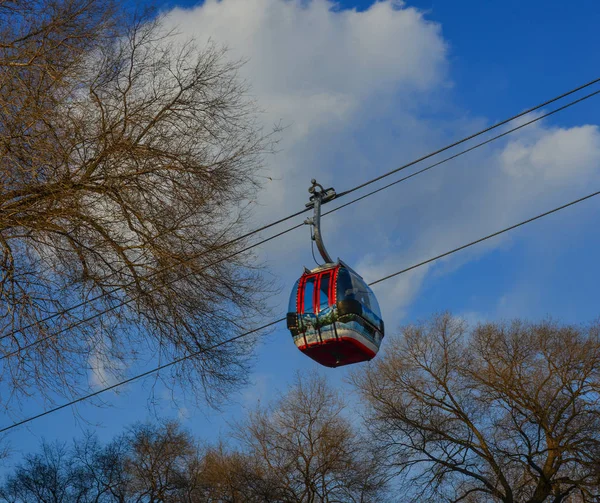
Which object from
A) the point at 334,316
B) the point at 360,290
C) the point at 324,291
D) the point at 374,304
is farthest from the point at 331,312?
the point at 374,304

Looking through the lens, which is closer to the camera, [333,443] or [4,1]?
[4,1]

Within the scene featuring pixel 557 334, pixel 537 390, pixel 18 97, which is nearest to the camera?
pixel 18 97

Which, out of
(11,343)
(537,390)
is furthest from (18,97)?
(537,390)

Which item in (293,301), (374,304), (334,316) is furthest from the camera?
(374,304)

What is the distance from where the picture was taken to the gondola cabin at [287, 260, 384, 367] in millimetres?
10258

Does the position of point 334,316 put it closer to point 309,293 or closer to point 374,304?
point 309,293

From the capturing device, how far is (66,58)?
10656mm

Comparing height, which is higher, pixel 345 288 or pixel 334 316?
pixel 345 288

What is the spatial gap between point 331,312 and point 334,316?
0.07m

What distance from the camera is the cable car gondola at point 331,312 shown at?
10.3 metres

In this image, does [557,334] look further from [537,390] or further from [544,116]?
[544,116]

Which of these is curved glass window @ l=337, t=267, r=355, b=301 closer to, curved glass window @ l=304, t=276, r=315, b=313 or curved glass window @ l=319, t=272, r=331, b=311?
curved glass window @ l=319, t=272, r=331, b=311

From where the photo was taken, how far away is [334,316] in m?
10.3

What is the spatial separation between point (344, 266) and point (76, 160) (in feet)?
13.2
